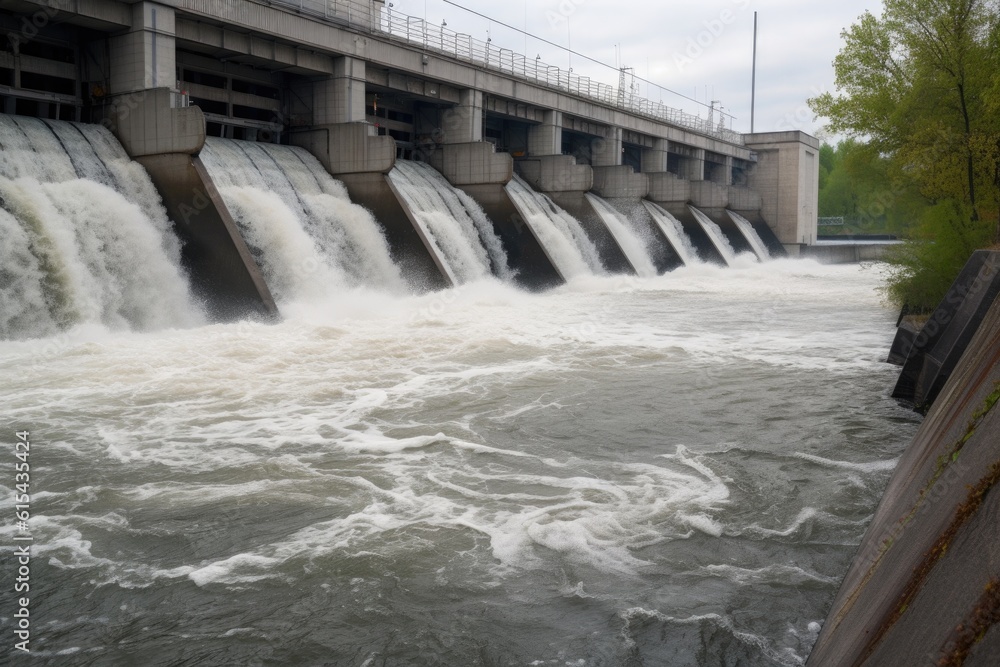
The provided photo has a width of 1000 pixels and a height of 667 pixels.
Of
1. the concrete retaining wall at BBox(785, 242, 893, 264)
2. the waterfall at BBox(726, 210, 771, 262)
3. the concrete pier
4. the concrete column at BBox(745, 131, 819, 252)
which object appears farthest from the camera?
the concrete column at BBox(745, 131, 819, 252)

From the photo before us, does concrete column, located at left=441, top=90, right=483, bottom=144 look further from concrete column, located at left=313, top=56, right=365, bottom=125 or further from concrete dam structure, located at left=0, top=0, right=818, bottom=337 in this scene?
concrete column, located at left=313, top=56, right=365, bottom=125

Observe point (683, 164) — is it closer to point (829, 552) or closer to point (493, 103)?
point (493, 103)

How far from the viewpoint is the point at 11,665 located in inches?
169

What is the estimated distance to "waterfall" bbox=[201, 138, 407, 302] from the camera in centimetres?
1791

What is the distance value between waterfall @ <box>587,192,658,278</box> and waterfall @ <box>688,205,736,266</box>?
604cm

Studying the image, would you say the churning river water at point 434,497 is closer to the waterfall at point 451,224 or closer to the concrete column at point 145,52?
the concrete column at point 145,52

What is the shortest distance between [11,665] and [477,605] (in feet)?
7.71

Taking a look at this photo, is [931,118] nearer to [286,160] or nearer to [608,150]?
[286,160]

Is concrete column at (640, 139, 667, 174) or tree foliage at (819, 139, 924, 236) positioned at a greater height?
concrete column at (640, 139, 667, 174)

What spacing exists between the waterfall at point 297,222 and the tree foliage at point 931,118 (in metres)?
11.2

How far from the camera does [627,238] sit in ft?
107

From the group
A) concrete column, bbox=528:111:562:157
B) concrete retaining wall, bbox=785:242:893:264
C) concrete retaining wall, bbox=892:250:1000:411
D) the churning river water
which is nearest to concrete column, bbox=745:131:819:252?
concrete retaining wall, bbox=785:242:893:264

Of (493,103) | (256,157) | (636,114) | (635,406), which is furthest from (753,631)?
(636,114)

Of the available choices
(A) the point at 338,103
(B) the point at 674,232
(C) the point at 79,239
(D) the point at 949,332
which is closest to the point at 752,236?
(B) the point at 674,232
